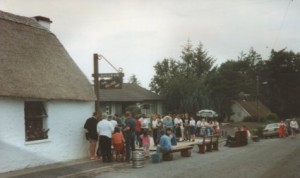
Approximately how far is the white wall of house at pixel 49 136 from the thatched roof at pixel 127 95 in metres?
23.7

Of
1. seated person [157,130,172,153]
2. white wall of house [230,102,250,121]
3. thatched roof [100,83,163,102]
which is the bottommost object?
seated person [157,130,172,153]

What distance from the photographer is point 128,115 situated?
19.3 meters

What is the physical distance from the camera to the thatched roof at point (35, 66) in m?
16.4

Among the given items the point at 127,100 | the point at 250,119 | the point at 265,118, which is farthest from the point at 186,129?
the point at 250,119

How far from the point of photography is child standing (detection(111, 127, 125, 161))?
59.7 ft

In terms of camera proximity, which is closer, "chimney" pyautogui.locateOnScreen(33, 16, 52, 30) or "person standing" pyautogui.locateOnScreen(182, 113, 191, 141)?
"chimney" pyautogui.locateOnScreen(33, 16, 52, 30)

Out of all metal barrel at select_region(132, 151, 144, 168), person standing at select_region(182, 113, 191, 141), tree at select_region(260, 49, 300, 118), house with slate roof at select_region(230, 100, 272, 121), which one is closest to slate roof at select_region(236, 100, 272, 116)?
house with slate roof at select_region(230, 100, 272, 121)

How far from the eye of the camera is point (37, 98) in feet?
54.6

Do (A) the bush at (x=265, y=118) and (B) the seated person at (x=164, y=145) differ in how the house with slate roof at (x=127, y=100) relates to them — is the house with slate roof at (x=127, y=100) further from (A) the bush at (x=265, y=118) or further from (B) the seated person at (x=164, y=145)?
(B) the seated person at (x=164, y=145)

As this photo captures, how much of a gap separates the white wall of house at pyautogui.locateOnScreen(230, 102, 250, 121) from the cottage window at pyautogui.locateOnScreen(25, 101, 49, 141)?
57.0 metres

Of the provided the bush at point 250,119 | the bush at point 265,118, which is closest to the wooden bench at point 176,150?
the bush at point 265,118

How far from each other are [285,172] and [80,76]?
33.4 feet

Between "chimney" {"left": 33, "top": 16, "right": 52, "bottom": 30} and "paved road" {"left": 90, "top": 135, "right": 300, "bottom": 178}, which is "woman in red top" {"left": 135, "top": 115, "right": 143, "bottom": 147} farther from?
"chimney" {"left": 33, "top": 16, "right": 52, "bottom": 30}

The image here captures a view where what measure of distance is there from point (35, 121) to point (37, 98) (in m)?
1.05
